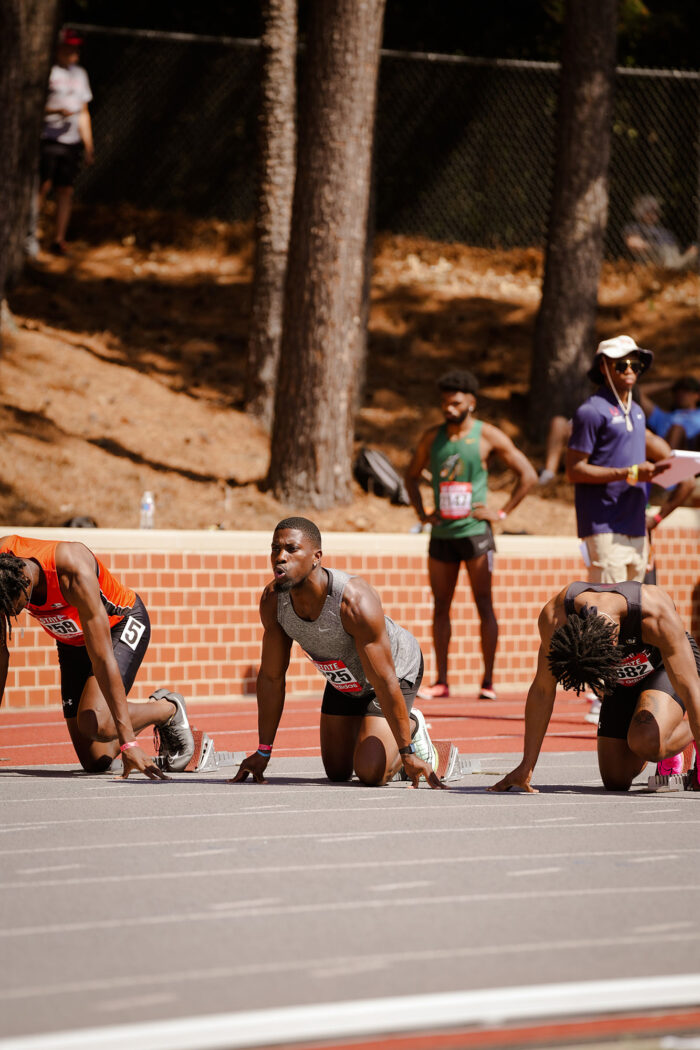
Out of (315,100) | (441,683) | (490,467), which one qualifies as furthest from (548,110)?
(441,683)

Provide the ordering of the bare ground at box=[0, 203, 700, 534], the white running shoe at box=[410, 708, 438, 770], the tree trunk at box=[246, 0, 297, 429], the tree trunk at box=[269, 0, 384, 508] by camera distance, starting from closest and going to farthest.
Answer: the white running shoe at box=[410, 708, 438, 770] < the tree trunk at box=[269, 0, 384, 508] < the bare ground at box=[0, 203, 700, 534] < the tree trunk at box=[246, 0, 297, 429]

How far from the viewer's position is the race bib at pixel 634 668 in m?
6.80

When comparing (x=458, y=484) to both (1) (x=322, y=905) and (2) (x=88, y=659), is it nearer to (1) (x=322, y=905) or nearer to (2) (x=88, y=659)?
(2) (x=88, y=659)

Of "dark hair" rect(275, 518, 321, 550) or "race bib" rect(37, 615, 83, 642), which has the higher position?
"dark hair" rect(275, 518, 321, 550)

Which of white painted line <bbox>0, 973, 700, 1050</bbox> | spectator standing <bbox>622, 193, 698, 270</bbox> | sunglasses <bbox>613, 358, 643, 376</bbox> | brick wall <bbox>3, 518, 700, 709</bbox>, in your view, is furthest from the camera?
spectator standing <bbox>622, 193, 698, 270</bbox>

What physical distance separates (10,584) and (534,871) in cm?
287

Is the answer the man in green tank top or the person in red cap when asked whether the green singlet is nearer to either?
the man in green tank top

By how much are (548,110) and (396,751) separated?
640 inches

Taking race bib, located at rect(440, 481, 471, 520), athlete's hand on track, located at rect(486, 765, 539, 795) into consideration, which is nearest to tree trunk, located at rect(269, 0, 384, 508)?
race bib, located at rect(440, 481, 471, 520)

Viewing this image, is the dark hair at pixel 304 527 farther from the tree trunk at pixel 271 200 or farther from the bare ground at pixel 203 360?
the tree trunk at pixel 271 200

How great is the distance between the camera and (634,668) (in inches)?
271

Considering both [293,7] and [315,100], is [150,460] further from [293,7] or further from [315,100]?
[293,7]

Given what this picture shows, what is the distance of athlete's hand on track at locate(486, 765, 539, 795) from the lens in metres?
6.70

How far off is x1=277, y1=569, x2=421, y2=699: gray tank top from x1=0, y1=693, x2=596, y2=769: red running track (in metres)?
1.37
